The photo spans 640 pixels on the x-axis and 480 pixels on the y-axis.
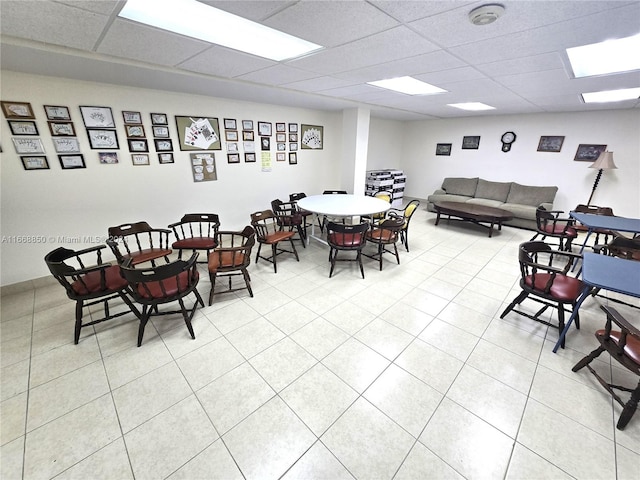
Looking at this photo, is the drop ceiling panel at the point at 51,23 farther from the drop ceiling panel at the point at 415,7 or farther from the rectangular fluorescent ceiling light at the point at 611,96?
the rectangular fluorescent ceiling light at the point at 611,96

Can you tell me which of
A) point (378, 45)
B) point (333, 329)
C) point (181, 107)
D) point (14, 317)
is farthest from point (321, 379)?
point (181, 107)

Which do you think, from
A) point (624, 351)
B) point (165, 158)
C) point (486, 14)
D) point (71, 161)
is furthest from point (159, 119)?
point (624, 351)

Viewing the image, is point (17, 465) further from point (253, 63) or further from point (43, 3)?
point (253, 63)

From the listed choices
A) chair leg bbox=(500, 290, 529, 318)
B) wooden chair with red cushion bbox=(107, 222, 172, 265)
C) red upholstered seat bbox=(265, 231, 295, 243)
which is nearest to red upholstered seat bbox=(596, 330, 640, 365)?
chair leg bbox=(500, 290, 529, 318)

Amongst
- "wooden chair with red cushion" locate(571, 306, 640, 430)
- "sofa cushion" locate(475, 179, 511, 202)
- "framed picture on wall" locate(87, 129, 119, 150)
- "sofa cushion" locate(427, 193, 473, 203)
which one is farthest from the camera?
"sofa cushion" locate(427, 193, 473, 203)

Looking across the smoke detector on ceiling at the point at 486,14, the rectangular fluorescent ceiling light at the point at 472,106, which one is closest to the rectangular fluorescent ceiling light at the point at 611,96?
the rectangular fluorescent ceiling light at the point at 472,106

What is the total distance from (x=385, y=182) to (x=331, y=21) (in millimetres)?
5537

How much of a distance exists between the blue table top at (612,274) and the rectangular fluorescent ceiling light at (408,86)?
2699 mm

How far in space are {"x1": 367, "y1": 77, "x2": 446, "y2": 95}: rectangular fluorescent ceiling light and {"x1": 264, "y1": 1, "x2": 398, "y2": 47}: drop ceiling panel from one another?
5.00ft

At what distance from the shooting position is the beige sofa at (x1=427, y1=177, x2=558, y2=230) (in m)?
5.66

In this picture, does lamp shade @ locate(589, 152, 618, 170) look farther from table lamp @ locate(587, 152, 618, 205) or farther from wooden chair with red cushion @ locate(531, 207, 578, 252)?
wooden chair with red cushion @ locate(531, 207, 578, 252)

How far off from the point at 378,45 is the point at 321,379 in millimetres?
2712

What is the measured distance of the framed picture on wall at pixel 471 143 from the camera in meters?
6.83

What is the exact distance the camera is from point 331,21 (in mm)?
1672
